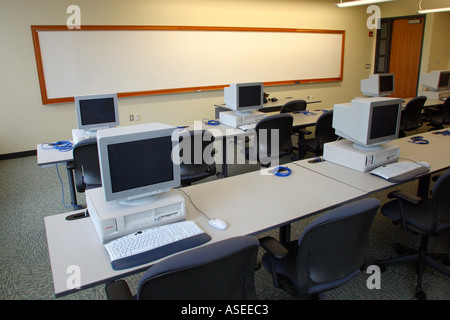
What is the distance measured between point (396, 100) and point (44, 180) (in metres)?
4.28

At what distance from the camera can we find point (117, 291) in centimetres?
132

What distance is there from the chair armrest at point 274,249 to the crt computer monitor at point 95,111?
2.58 meters

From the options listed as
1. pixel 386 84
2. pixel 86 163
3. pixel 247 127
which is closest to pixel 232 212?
pixel 86 163

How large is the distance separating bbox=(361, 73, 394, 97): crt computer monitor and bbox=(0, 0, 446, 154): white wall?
2207 millimetres

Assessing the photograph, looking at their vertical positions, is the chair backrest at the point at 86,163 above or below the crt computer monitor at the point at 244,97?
below

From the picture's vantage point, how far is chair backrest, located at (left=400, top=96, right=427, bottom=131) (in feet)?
16.5

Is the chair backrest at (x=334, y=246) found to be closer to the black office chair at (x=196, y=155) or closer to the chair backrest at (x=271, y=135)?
the black office chair at (x=196, y=155)

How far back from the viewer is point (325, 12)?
7.84 metres

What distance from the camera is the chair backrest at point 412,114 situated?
5.03m

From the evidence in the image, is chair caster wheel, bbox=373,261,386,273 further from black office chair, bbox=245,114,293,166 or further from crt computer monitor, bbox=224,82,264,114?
crt computer monitor, bbox=224,82,264,114

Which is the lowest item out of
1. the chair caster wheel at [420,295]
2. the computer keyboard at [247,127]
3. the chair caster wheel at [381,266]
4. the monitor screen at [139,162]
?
the chair caster wheel at [420,295]


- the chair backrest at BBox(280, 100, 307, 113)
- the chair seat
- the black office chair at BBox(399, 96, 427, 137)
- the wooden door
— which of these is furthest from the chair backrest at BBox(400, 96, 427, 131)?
the wooden door

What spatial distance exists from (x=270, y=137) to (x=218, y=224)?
6.89ft

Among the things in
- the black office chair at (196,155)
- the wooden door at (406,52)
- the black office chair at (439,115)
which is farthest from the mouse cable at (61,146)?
the wooden door at (406,52)
